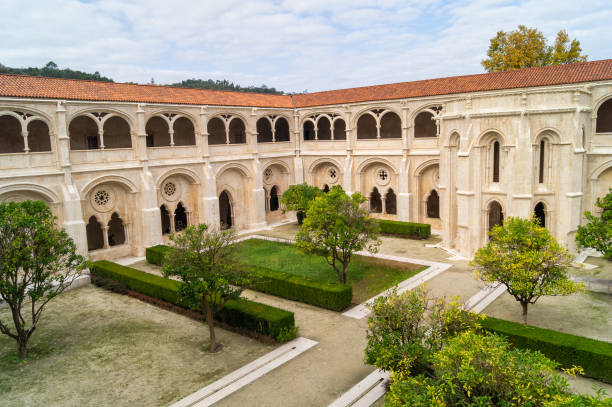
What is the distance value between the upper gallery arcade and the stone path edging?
14.1 m

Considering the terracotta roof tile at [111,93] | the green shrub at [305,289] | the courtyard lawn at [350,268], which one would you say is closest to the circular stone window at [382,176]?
the courtyard lawn at [350,268]

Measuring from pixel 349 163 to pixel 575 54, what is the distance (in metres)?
22.9

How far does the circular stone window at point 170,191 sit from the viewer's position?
100 ft

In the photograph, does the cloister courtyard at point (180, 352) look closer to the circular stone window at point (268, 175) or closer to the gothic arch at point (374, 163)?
the gothic arch at point (374, 163)

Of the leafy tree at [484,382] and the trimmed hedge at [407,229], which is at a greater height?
the leafy tree at [484,382]

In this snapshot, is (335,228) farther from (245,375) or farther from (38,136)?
(38,136)

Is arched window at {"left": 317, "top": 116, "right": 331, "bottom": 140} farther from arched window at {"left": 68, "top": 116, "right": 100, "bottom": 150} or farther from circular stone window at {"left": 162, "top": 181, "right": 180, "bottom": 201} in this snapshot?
arched window at {"left": 68, "top": 116, "right": 100, "bottom": 150}

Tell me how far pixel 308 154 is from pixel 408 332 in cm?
2851

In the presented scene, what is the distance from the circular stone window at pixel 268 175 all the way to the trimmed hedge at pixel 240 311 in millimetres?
16826

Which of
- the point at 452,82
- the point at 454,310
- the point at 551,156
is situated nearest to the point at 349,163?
the point at 452,82

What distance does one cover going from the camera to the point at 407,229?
3078cm

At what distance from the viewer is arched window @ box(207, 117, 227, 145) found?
3712cm

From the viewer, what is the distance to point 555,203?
75.4 ft

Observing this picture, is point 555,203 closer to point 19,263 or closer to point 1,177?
point 19,263
